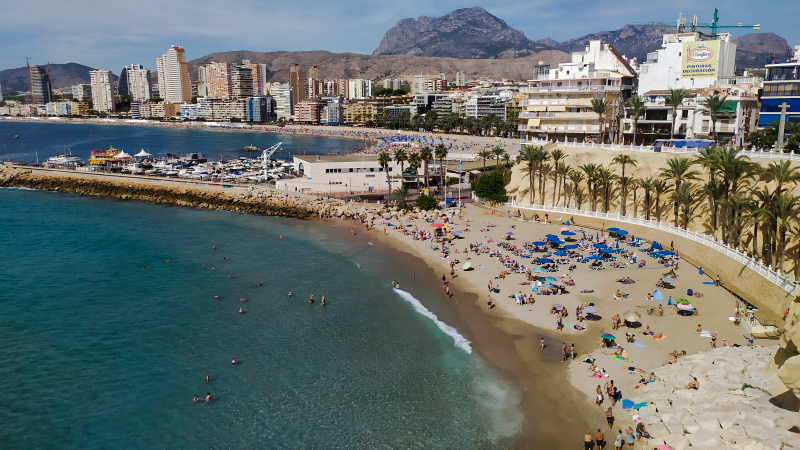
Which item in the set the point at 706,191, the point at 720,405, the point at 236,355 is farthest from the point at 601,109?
the point at 236,355

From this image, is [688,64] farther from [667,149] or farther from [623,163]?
[623,163]

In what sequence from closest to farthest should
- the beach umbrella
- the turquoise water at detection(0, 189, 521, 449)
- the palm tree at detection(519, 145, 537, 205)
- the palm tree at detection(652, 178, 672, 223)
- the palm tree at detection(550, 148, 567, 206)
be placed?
the turquoise water at detection(0, 189, 521, 449)
the beach umbrella
the palm tree at detection(652, 178, 672, 223)
the palm tree at detection(550, 148, 567, 206)
the palm tree at detection(519, 145, 537, 205)

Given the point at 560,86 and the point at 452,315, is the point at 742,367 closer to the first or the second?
the point at 452,315

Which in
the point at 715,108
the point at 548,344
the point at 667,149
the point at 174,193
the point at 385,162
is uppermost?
the point at 715,108

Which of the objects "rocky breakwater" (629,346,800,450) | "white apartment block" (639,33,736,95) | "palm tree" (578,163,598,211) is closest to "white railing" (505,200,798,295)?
"palm tree" (578,163,598,211)

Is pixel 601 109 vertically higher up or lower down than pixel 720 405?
higher up

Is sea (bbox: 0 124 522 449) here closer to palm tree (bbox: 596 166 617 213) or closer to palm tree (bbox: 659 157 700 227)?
palm tree (bbox: 596 166 617 213)

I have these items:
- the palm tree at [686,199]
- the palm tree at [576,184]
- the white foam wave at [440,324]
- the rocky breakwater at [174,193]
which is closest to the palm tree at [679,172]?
the palm tree at [686,199]
